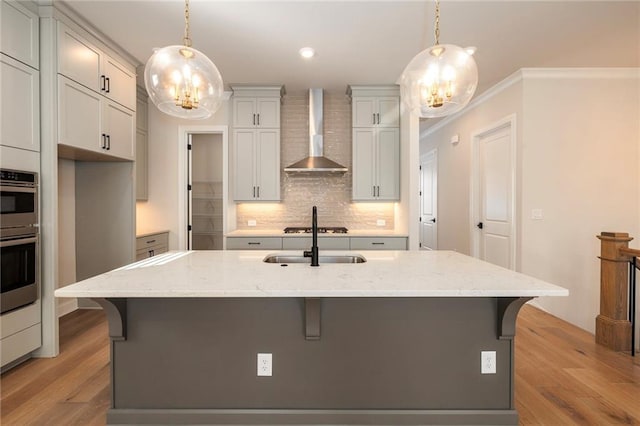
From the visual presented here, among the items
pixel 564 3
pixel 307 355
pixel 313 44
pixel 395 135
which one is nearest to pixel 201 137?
pixel 313 44

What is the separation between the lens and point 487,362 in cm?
185

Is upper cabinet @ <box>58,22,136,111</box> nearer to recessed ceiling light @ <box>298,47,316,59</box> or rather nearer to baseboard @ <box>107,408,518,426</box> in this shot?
recessed ceiling light @ <box>298,47,316,59</box>

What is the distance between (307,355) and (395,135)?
3220 millimetres

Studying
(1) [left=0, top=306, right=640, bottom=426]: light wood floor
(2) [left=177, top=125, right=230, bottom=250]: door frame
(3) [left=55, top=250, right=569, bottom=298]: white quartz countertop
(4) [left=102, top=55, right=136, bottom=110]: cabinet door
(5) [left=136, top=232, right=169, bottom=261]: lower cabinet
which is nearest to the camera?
(3) [left=55, top=250, right=569, bottom=298]: white quartz countertop

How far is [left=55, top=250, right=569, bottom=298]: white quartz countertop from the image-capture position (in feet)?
4.87

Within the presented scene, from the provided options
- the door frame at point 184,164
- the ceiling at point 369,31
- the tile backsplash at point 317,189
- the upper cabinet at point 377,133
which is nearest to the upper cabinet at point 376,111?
the upper cabinet at point 377,133

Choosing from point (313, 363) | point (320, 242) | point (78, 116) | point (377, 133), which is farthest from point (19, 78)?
point (377, 133)

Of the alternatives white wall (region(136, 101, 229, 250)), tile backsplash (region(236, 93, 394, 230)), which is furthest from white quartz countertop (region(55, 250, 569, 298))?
white wall (region(136, 101, 229, 250))

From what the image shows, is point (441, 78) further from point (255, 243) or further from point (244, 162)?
point (244, 162)

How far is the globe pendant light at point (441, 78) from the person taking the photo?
1.84 metres

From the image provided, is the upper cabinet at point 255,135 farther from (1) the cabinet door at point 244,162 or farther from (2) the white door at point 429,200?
(2) the white door at point 429,200

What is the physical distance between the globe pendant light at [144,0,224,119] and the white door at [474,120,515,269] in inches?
144

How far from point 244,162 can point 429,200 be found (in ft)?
14.2

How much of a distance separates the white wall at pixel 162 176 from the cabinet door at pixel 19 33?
2028mm
